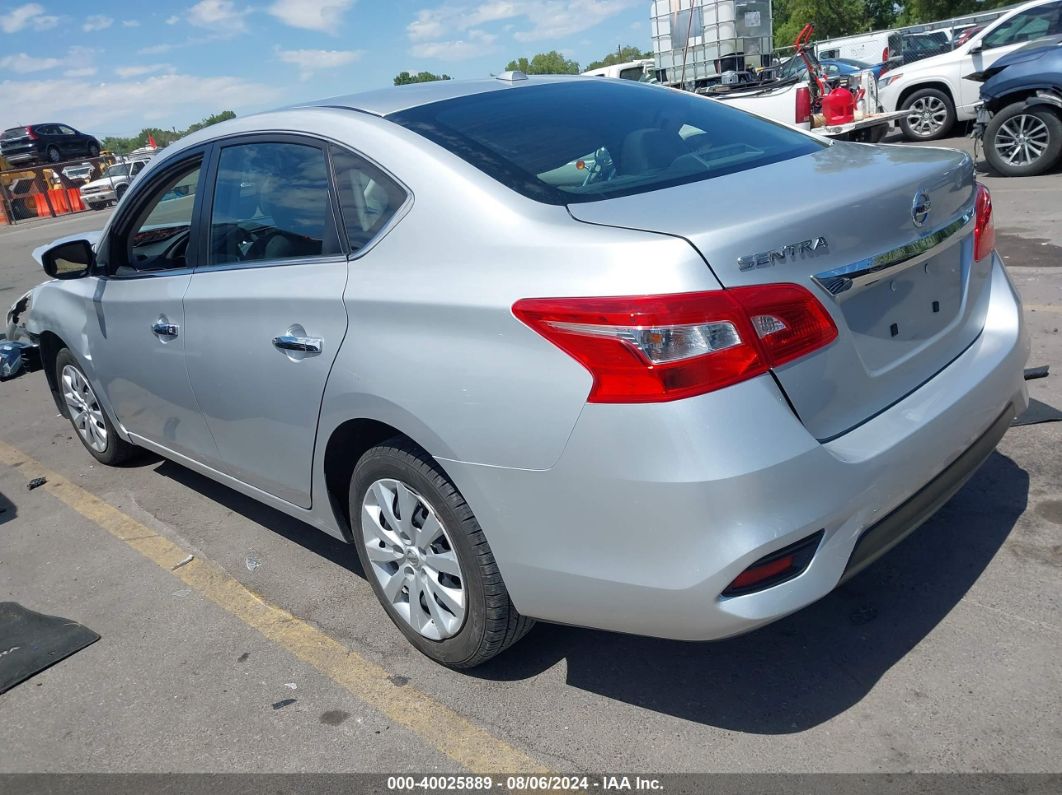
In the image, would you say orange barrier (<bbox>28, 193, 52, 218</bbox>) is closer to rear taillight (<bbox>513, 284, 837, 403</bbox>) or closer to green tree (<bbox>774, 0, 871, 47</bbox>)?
rear taillight (<bbox>513, 284, 837, 403</bbox>)

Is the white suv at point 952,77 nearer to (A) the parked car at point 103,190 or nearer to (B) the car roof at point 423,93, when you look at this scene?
(B) the car roof at point 423,93

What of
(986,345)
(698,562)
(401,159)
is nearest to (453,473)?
(698,562)

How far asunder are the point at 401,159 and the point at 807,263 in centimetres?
124

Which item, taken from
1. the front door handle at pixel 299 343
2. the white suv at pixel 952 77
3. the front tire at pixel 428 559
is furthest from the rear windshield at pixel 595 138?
the white suv at pixel 952 77

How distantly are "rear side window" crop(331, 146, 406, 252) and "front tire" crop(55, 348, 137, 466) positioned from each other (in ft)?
8.34

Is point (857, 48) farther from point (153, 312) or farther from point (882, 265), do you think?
point (882, 265)

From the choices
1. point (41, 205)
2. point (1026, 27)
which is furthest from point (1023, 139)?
point (41, 205)

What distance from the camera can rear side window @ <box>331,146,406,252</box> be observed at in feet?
9.13

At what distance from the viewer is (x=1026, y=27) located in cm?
1237

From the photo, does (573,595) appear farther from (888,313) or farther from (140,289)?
(140,289)

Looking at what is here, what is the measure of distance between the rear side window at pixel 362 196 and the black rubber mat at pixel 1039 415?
9.52 feet

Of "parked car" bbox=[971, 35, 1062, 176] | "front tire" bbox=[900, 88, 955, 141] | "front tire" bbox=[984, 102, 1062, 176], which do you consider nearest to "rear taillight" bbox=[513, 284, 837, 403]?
"parked car" bbox=[971, 35, 1062, 176]

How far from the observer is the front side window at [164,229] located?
3818 mm

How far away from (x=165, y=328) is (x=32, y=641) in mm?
1301
